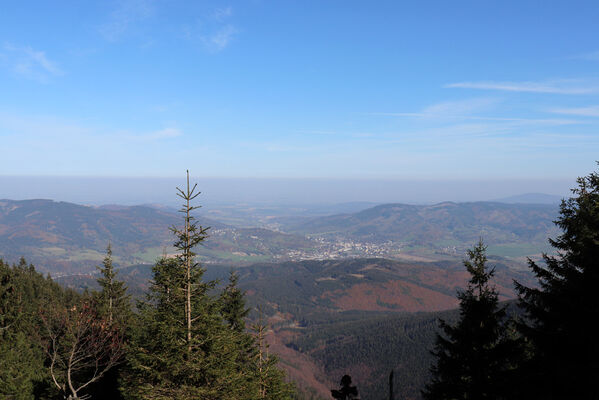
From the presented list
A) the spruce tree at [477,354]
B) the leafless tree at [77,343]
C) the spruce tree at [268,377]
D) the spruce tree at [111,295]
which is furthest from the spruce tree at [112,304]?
the spruce tree at [477,354]

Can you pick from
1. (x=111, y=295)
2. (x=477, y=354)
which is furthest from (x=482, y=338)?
(x=111, y=295)

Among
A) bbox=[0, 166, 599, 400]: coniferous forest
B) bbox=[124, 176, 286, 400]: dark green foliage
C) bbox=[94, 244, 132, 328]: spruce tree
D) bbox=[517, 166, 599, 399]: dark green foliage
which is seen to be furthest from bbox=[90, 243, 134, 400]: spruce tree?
bbox=[517, 166, 599, 399]: dark green foliage

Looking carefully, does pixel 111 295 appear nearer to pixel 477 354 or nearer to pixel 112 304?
pixel 112 304

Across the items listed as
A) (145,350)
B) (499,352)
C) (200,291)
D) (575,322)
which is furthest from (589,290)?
(145,350)

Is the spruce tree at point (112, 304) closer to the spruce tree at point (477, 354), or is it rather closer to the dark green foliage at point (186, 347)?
the dark green foliage at point (186, 347)

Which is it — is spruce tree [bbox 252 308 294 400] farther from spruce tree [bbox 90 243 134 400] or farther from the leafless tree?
spruce tree [bbox 90 243 134 400]

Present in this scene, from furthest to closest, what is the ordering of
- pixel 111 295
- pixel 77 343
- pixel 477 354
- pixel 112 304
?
1. pixel 112 304
2. pixel 111 295
3. pixel 77 343
4. pixel 477 354

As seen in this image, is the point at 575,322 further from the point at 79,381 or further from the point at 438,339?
the point at 79,381
